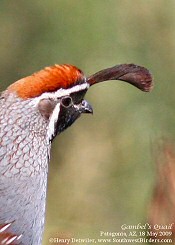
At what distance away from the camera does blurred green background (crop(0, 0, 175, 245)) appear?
5469 millimetres

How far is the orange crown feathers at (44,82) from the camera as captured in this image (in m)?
3.42

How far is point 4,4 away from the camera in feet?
20.7

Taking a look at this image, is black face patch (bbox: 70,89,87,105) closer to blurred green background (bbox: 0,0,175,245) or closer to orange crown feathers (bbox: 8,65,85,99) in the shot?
orange crown feathers (bbox: 8,65,85,99)

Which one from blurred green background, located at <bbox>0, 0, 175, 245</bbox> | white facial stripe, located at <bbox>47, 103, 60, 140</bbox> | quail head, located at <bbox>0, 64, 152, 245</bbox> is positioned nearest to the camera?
quail head, located at <bbox>0, 64, 152, 245</bbox>

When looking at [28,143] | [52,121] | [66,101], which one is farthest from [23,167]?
[66,101]

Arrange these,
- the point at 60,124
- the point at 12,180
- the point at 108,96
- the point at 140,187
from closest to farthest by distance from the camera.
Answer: the point at 12,180 → the point at 60,124 → the point at 140,187 → the point at 108,96

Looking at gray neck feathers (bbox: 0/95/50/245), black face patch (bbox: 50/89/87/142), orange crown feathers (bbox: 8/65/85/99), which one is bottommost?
gray neck feathers (bbox: 0/95/50/245)

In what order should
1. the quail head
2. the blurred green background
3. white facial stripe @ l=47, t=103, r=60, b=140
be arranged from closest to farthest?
1. the quail head
2. white facial stripe @ l=47, t=103, r=60, b=140
3. the blurred green background

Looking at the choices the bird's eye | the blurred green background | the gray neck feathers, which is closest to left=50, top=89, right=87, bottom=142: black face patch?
the bird's eye

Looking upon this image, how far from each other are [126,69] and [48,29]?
2609mm

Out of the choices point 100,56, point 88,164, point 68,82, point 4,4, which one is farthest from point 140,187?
point 68,82

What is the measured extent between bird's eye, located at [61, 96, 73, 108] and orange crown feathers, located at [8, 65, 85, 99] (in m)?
0.07

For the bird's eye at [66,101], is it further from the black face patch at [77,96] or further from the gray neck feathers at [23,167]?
the gray neck feathers at [23,167]

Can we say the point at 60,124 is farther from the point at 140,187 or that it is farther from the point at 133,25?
the point at 133,25
